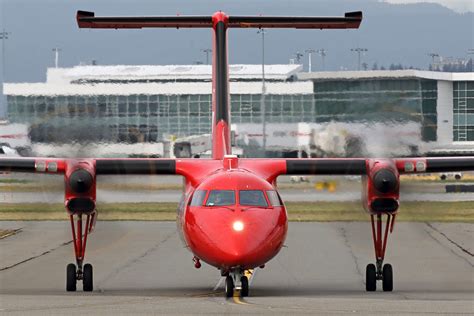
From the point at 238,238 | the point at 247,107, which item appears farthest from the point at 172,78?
the point at 238,238

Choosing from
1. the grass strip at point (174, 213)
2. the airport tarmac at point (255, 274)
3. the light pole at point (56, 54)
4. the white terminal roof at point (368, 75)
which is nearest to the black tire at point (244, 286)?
the airport tarmac at point (255, 274)

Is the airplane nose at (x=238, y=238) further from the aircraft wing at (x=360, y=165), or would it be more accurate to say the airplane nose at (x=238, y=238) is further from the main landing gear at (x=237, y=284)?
the aircraft wing at (x=360, y=165)

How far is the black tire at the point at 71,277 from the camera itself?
24.4 meters

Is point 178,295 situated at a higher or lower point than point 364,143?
lower

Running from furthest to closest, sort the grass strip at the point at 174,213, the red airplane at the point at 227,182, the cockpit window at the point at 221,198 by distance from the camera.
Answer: the grass strip at the point at 174,213 → the cockpit window at the point at 221,198 → the red airplane at the point at 227,182

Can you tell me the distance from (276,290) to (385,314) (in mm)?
6403

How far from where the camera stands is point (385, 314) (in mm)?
17734

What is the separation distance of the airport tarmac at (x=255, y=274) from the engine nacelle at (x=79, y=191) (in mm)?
1730

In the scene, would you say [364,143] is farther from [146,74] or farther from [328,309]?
[146,74]

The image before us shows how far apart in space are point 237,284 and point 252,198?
1.59m

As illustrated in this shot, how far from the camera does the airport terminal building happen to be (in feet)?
104

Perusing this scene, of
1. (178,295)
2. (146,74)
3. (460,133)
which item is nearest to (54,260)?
(178,295)

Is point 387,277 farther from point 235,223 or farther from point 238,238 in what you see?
point 238,238

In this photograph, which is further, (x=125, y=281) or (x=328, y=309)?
(x=125, y=281)
